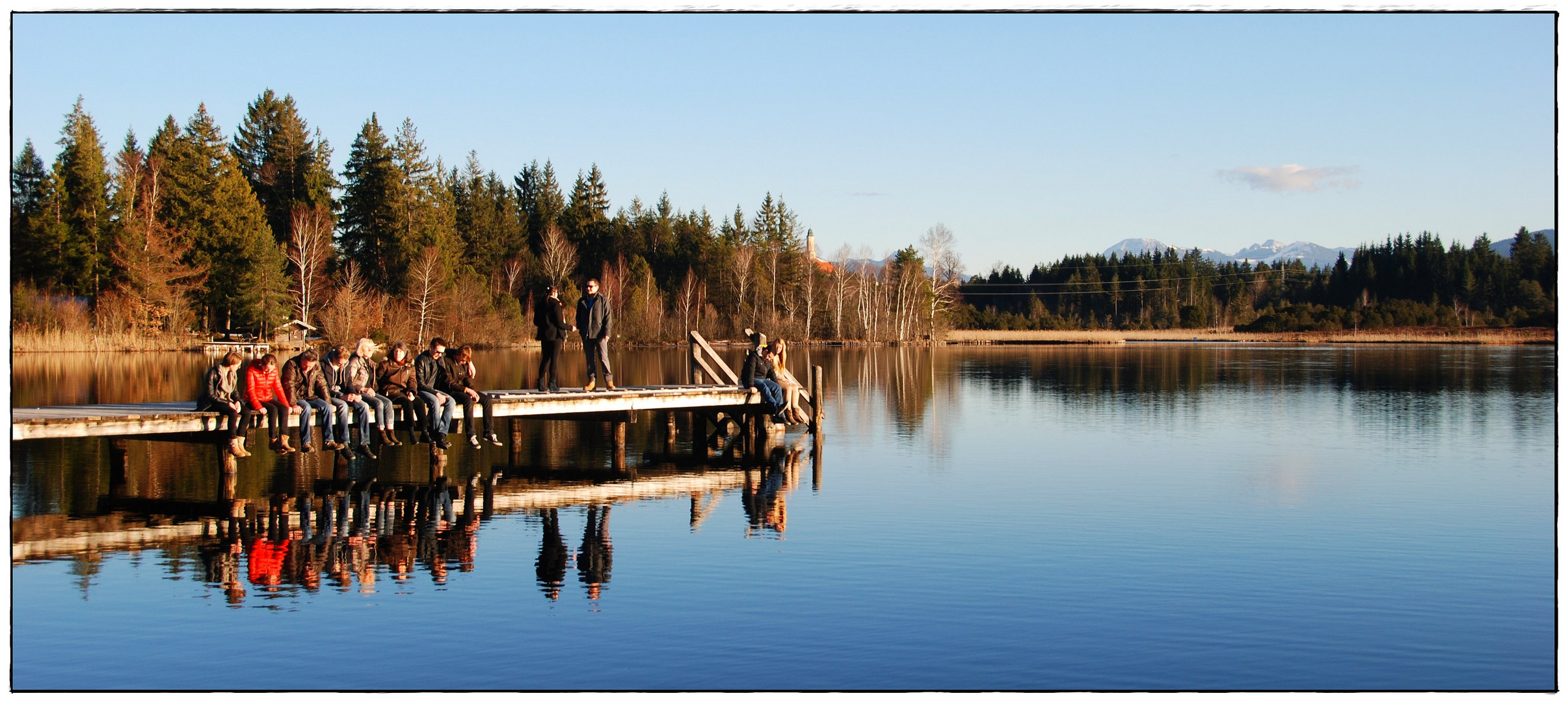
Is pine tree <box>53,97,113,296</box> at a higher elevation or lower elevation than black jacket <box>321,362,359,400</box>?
higher

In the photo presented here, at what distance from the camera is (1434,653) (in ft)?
31.5

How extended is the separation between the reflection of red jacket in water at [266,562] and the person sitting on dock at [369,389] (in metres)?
4.22

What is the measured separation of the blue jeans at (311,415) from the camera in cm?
1653

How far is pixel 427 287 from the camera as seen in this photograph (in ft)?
243

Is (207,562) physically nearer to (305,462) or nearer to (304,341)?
(305,462)

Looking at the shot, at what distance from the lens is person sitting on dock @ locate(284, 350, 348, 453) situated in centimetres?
1656

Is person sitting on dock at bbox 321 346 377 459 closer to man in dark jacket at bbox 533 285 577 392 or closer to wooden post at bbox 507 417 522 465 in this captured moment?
man in dark jacket at bbox 533 285 577 392

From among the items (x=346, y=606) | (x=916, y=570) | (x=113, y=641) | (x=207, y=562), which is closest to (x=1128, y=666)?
(x=916, y=570)

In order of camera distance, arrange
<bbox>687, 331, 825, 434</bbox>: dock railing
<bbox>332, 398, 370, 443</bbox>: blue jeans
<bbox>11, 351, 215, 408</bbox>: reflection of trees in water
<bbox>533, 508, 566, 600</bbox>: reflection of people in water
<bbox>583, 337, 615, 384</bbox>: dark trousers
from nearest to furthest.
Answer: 1. <bbox>533, 508, 566, 600</bbox>: reflection of people in water
2. <bbox>332, 398, 370, 443</bbox>: blue jeans
3. <bbox>583, 337, 615, 384</bbox>: dark trousers
4. <bbox>687, 331, 825, 434</bbox>: dock railing
5. <bbox>11, 351, 215, 408</bbox>: reflection of trees in water

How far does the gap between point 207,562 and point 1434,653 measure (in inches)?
410

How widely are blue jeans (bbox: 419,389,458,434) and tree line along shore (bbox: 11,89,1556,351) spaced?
19.4 meters

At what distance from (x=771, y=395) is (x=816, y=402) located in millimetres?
1316

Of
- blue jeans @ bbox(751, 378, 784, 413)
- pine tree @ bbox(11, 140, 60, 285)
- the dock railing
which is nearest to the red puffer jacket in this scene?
the dock railing

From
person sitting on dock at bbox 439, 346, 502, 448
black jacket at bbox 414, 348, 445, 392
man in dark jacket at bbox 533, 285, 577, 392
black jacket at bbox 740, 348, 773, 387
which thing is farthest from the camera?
black jacket at bbox 740, 348, 773, 387
